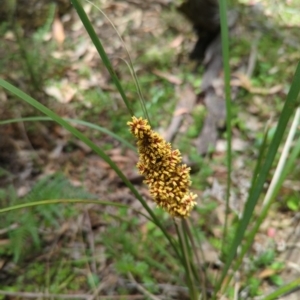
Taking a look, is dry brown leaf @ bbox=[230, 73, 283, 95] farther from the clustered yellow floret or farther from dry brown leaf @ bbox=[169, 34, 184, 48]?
the clustered yellow floret

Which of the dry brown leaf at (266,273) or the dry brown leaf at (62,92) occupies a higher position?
the dry brown leaf at (62,92)

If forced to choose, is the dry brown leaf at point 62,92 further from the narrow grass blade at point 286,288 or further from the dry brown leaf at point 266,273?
the narrow grass blade at point 286,288

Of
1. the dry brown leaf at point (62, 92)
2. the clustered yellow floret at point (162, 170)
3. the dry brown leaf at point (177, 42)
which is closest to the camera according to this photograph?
the clustered yellow floret at point (162, 170)

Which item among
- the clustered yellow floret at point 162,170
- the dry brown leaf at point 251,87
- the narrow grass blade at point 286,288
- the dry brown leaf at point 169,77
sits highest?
the dry brown leaf at point 169,77

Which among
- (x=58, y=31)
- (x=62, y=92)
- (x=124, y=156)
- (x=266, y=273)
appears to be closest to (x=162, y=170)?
(x=266, y=273)

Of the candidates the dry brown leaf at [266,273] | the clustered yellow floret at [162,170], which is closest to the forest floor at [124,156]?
the dry brown leaf at [266,273]

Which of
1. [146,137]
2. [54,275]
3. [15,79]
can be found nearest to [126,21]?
[15,79]
